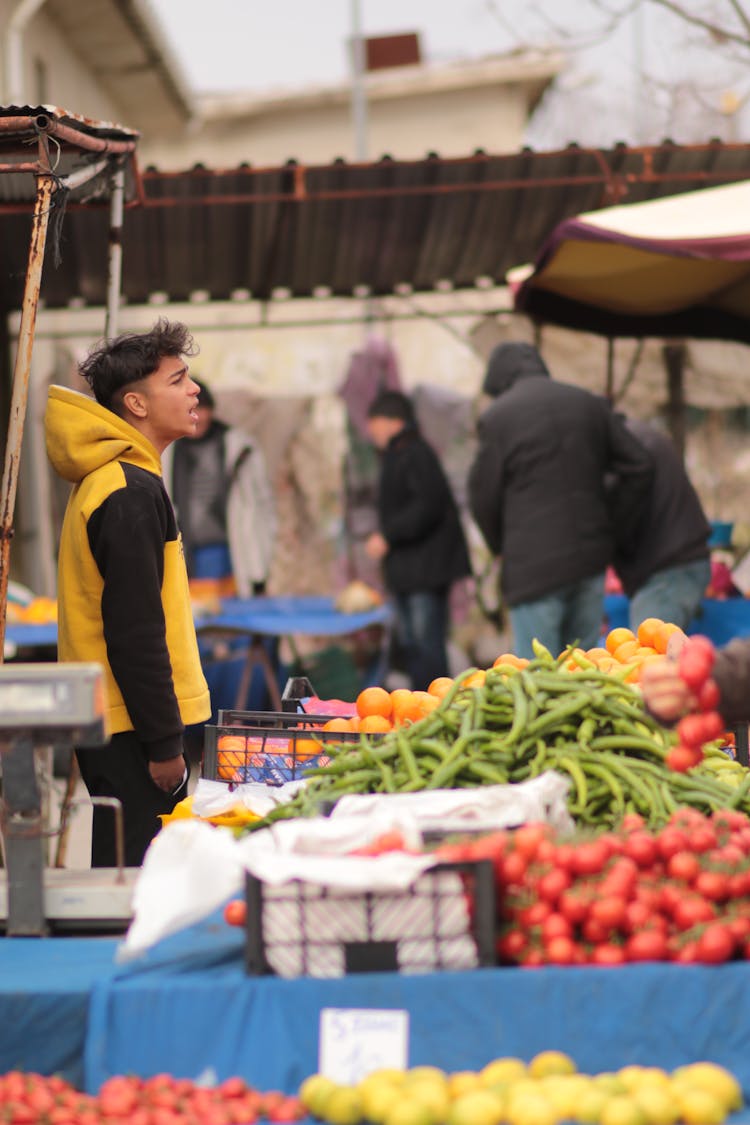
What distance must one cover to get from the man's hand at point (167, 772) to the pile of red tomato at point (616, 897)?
60.0 inches

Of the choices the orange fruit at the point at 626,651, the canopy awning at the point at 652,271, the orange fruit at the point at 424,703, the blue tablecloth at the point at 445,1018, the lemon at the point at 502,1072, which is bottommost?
the lemon at the point at 502,1072

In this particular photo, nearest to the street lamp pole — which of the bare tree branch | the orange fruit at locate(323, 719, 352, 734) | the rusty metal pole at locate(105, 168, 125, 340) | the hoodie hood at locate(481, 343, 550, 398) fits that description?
the bare tree branch

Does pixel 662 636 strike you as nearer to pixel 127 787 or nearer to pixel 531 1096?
pixel 127 787

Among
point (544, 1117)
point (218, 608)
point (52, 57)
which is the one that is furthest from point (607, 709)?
point (52, 57)

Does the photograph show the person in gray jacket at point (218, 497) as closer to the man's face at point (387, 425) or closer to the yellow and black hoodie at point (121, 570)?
the man's face at point (387, 425)

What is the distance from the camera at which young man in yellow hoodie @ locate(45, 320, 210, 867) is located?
158 inches

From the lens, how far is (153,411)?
4.21 metres

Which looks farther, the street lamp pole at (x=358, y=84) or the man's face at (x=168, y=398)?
the street lamp pole at (x=358, y=84)

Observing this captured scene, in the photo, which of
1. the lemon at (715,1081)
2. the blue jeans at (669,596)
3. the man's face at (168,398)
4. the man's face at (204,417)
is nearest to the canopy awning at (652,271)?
the blue jeans at (669,596)

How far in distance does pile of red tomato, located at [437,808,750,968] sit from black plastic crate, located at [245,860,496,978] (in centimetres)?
7

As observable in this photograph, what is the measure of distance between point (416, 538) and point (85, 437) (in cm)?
573

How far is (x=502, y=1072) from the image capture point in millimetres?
2475

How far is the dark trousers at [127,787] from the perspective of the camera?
13.6ft

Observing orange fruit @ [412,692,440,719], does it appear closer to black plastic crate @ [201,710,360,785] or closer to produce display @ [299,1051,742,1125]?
black plastic crate @ [201,710,360,785]
